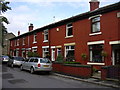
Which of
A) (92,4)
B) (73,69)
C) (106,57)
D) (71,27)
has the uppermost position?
(92,4)

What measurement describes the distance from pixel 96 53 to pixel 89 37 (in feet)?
5.94

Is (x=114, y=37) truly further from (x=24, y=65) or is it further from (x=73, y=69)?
(x=24, y=65)

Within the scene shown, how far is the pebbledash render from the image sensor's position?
604 inches

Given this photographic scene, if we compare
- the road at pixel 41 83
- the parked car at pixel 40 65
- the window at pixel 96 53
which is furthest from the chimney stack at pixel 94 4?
the road at pixel 41 83

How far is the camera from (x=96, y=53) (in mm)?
17047

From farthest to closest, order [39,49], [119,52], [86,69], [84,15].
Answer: [39,49] → [84,15] → [119,52] → [86,69]

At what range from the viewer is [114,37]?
1519 cm

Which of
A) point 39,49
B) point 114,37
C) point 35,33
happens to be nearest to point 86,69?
point 114,37

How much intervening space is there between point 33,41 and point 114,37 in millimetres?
18096

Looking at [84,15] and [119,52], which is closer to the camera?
[119,52]

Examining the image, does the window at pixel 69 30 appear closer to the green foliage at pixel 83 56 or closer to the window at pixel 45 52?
the green foliage at pixel 83 56

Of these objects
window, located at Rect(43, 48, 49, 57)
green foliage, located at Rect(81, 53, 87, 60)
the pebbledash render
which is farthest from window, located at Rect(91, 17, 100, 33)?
window, located at Rect(43, 48, 49, 57)

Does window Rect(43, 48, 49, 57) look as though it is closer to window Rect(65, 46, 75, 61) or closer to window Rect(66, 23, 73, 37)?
window Rect(65, 46, 75, 61)

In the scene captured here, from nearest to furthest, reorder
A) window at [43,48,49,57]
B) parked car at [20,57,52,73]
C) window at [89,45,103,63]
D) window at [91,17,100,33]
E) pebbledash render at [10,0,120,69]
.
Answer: pebbledash render at [10,0,120,69], parked car at [20,57,52,73], window at [89,45,103,63], window at [91,17,100,33], window at [43,48,49,57]
